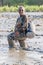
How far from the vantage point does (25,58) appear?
10.8 m

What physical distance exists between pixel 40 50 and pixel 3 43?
8.20ft

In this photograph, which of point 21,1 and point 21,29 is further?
point 21,1

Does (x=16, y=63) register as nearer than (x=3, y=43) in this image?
Yes

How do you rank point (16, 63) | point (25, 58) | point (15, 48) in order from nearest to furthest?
1. point (16, 63)
2. point (25, 58)
3. point (15, 48)

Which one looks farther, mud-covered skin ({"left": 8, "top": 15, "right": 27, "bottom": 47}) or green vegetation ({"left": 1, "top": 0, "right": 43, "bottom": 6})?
green vegetation ({"left": 1, "top": 0, "right": 43, "bottom": 6})

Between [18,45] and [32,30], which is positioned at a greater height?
[32,30]

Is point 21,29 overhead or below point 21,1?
overhead

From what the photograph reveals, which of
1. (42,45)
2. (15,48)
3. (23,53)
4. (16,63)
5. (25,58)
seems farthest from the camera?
(42,45)

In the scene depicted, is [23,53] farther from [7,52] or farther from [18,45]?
[18,45]

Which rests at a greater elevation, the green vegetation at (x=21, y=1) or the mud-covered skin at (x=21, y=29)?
the mud-covered skin at (x=21, y=29)

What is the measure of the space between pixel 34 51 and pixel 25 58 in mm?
1477

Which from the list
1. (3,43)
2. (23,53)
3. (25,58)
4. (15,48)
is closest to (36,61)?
(25,58)

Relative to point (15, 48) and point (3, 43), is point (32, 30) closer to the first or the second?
point (15, 48)

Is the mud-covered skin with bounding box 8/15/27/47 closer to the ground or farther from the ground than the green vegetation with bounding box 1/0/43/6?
farther from the ground
